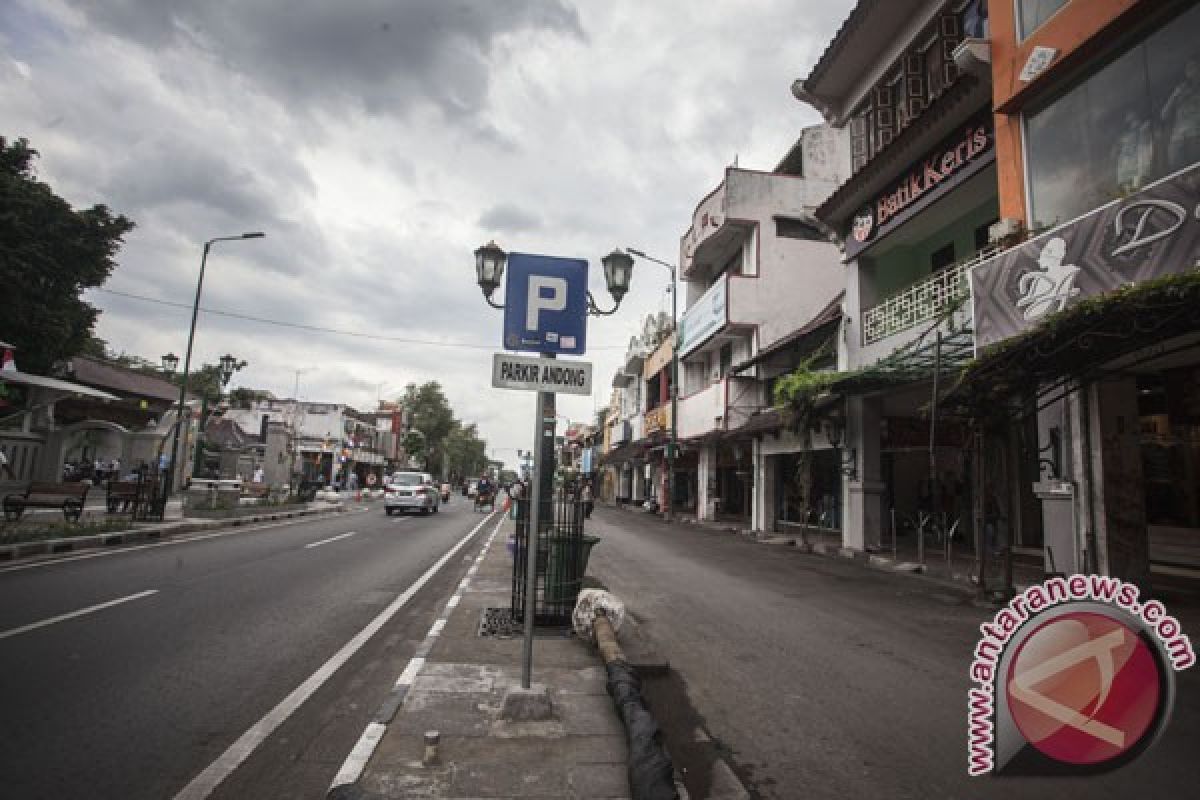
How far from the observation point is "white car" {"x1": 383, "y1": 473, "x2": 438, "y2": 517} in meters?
25.0

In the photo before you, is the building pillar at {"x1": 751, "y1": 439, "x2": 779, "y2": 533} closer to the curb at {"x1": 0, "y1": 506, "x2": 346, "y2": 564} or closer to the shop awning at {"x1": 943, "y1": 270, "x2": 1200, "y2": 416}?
the shop awning at {"x1": 943, "y1": 270, "x2": 1200, "y2": 416}

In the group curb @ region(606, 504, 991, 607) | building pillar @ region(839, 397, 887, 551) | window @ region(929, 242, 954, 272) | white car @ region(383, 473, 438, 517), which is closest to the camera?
curb @ region(606, 504, 991, 607)

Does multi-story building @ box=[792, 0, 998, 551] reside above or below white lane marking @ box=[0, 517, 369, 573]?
above

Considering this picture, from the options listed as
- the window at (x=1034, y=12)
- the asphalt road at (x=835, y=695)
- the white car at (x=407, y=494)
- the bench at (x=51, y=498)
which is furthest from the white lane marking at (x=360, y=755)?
the white car at (x=407, y=494)

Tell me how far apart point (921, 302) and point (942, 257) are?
9.08 feet

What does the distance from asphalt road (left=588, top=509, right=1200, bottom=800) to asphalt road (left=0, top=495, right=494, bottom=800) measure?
2.40 metres

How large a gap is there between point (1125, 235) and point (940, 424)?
9129mm

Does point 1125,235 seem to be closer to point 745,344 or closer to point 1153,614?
point 1153,614

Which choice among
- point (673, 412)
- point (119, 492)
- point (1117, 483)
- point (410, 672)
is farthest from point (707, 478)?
point (410, 672)

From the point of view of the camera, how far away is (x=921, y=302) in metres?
13.0

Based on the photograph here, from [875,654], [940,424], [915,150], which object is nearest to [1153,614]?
[875,654]

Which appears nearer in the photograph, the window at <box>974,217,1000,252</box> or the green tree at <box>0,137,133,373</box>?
the window at <box>974,217,1000,252</box>

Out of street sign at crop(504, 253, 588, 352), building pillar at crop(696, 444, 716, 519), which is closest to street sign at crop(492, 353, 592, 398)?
street sign at crop(504, 253, 588, 352)

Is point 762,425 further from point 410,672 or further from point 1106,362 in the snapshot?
point 410,672
